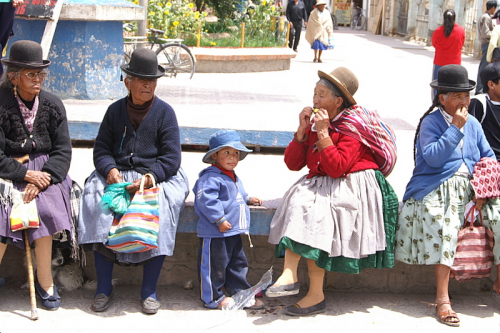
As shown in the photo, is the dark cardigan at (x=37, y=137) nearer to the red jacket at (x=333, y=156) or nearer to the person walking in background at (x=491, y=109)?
the red jacket at (x=333, y=156)

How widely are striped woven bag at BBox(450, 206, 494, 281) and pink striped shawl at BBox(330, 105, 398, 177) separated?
1.91 ft

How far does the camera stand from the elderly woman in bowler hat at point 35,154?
12.1 feet

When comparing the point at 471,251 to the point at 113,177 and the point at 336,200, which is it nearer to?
the point at 336,200

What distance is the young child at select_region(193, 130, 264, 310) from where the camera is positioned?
3.78 m

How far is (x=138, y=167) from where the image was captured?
3922 mm

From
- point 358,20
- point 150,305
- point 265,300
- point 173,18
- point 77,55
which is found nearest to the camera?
point 150,305

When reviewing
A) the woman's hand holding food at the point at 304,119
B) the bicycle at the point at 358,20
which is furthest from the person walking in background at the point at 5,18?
the bicycle at the point at 358,20

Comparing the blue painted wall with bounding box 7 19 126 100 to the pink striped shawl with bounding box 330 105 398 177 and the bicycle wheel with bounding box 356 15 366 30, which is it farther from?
the bicycle wheel with bounding box 356 15 366 30

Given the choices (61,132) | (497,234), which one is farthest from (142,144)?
(497,234)

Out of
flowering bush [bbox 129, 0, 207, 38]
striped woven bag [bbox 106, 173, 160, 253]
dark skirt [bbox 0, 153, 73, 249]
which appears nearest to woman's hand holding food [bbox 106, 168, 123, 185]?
striped woven bag [bbox 106, 173, 160, 253]

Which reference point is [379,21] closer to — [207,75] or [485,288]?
[207,75]

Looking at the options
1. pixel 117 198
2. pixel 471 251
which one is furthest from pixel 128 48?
pixel 471 251

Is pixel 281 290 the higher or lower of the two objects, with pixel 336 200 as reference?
lower

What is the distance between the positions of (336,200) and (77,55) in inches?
163
